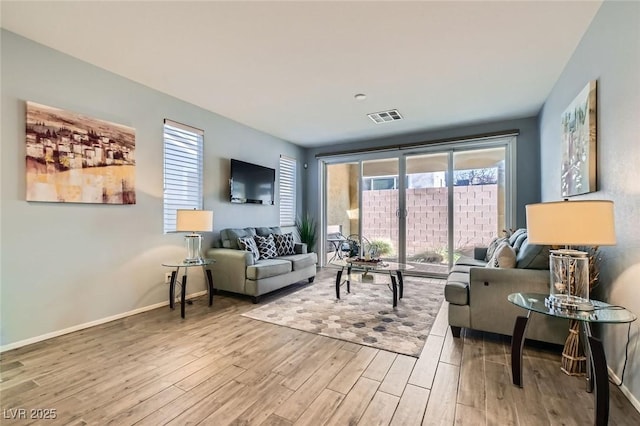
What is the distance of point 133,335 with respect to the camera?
2.62 meters

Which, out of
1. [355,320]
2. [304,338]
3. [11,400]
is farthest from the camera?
[355,320]

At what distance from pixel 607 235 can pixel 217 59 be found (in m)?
3.25

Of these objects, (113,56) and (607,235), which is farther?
(113,56)

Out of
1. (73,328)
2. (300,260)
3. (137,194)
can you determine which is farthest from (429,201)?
(73,328)

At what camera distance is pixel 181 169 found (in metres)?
3.80

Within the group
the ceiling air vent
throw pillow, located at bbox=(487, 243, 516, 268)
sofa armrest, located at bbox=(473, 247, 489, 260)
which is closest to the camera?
throw pillow, located at bbox=(487, 243, 516, 268)

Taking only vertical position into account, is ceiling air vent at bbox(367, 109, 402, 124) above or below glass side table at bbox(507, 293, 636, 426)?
above

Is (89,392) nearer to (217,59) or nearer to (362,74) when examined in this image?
(217,59)

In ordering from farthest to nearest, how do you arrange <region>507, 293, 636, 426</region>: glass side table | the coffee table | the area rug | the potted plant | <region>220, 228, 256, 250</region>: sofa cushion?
the potted plant, <region>220, 228, 256, 250</region>: sofa cushion, the coffee table, the area rug, <region>507, 293, 636, 426</region>: glass side table

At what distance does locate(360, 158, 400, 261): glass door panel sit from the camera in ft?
18.0

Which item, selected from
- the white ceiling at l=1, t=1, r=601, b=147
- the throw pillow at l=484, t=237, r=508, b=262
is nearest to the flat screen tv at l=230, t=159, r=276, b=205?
the white ceiling at l=1, t=1, r=601, b=147

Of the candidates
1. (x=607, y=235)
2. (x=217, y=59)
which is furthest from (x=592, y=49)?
(x=217, y=59)

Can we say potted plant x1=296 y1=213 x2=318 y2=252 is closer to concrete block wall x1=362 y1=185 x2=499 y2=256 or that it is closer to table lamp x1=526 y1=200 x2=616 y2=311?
concrete block wall x1=362 y1=185 x2=499 y2=256

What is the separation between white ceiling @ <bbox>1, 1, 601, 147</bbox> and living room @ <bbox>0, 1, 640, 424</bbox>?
20 cm
